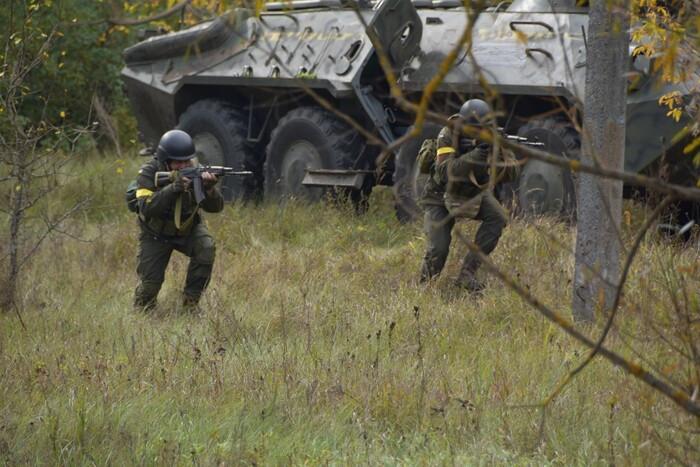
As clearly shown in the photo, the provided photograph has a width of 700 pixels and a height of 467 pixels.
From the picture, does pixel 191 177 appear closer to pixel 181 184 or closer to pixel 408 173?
pixel 181 184

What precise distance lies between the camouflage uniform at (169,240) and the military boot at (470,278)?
159 cm

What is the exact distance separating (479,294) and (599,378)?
251 centimetres

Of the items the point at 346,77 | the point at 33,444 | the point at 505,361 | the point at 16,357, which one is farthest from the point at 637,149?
the point at 33,444

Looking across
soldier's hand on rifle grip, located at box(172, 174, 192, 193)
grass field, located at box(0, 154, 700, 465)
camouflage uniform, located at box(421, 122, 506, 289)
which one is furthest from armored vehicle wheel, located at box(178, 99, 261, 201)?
soldier's hand on rifle grip, located at box(172, 174, 192, 193)

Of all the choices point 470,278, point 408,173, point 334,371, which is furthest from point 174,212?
point 408,173

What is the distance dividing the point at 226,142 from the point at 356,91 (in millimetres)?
2299

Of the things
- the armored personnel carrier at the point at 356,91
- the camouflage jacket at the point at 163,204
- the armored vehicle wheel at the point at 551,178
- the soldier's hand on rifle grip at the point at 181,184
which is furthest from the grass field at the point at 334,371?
the armored personnel carrier at the point at 356,91

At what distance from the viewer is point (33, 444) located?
532cm

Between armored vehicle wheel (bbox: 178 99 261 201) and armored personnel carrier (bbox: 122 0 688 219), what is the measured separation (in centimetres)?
1

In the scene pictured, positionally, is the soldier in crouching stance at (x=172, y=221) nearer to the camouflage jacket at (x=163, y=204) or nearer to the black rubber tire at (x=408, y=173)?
the camouflage jacket at (x=163, y=204)

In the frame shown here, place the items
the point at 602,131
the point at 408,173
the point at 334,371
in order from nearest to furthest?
the point at 334,371 < the point at 602,131 < the point at 408,173

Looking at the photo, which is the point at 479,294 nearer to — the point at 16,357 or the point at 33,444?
the point at 16,357

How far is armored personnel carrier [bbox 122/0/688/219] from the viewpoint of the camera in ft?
38.0

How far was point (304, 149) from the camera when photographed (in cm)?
1390
